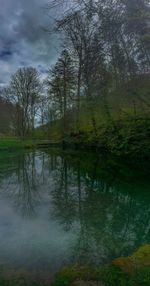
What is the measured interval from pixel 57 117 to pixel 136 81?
20668 millimetres

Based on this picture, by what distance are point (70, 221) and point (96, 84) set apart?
8.79 m

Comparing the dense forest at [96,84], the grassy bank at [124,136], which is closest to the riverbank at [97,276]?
the dense forest at [96,84]

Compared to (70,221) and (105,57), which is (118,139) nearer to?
(105,57)

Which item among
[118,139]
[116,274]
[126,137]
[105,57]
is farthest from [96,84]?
[116,274]

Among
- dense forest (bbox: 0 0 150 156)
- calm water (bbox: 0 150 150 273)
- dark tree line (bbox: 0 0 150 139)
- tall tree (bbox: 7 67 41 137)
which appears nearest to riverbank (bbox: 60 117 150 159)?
dense forest (bbox: 0 0 150 156)

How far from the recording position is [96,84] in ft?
41.5

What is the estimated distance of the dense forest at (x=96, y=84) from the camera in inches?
225

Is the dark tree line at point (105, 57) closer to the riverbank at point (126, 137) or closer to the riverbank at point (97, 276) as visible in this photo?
the riverbank at point (126, 137)

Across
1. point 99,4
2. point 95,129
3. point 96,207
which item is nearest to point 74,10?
point 99,4

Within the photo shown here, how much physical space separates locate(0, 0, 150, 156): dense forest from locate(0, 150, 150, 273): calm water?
3943mm

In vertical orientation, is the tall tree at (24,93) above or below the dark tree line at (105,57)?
above

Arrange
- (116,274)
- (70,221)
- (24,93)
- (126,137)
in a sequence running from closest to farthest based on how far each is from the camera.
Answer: (116,274) < (70,221) < (126,137) < (24,93)

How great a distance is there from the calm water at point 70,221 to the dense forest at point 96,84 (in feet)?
12.9

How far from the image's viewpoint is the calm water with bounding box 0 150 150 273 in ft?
12.3
